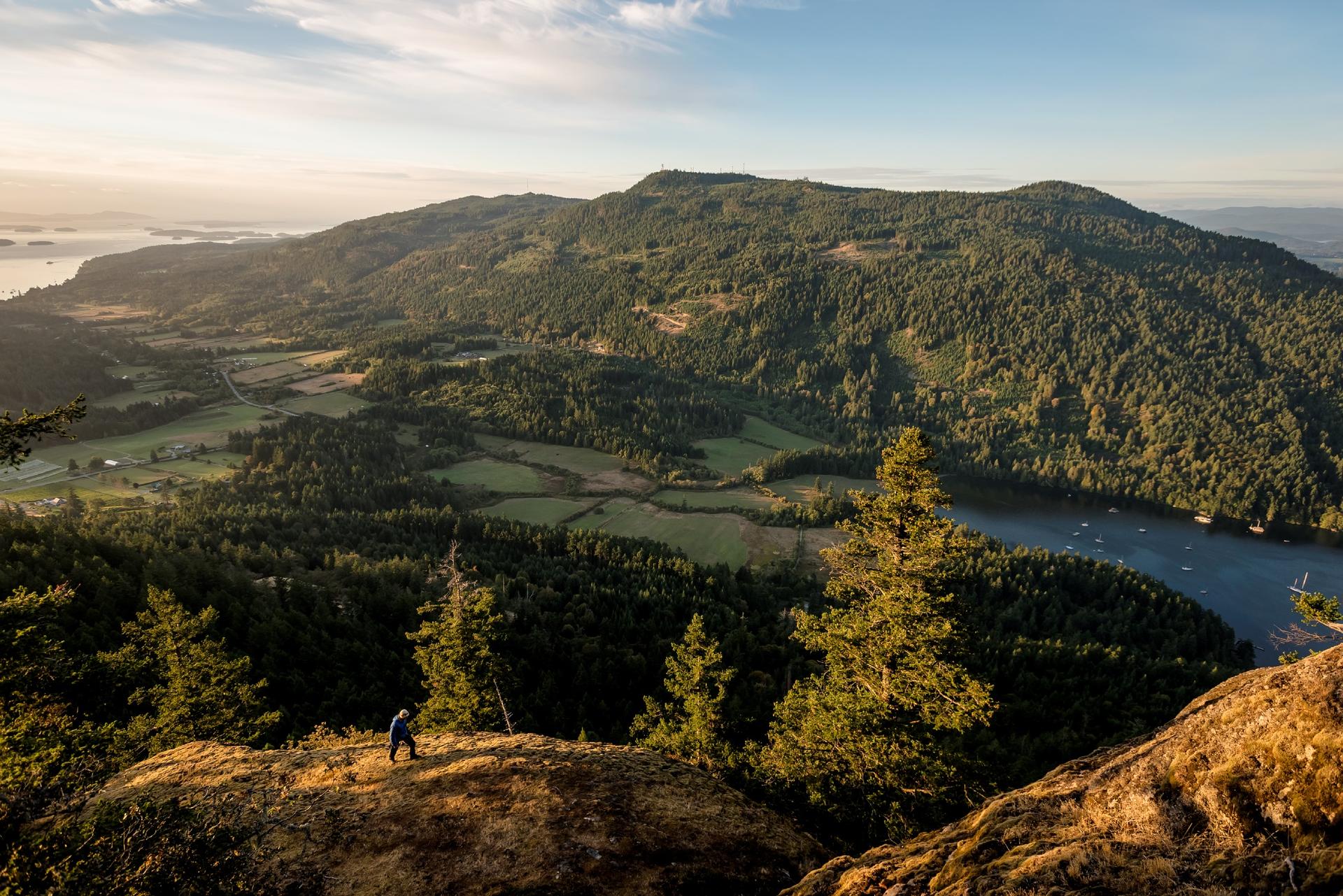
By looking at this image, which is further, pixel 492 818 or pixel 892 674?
pixel 892 674

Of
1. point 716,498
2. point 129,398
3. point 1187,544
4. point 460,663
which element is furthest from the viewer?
point 129,398

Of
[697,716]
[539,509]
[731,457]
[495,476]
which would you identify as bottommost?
[539,509]

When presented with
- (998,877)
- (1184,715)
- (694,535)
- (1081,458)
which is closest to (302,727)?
(998,877)

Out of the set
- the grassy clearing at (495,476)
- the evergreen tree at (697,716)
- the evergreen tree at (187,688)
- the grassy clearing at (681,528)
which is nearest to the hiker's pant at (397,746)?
the evergreen tree at (187,688)

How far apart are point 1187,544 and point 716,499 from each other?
121853 millimetres

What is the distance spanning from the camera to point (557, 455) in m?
180

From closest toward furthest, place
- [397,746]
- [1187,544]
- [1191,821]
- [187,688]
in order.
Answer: [1191,821], [397,746], [187,688], [1187,544]

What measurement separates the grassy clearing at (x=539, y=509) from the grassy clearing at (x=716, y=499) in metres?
21.2

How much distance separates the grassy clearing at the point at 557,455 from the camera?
17138 cm

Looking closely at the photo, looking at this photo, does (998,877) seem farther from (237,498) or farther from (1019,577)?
(237,498)

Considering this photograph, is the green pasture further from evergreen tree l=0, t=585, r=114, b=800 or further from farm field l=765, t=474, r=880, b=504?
evergreen tree l=0, t=585, r=114, b=800

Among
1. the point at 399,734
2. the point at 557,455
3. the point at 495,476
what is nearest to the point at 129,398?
the point at 495,476

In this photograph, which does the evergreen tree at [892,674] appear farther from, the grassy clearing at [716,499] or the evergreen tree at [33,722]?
the grassy clearing at [716,499]

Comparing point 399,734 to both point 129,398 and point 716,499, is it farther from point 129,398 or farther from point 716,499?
point 129,398
